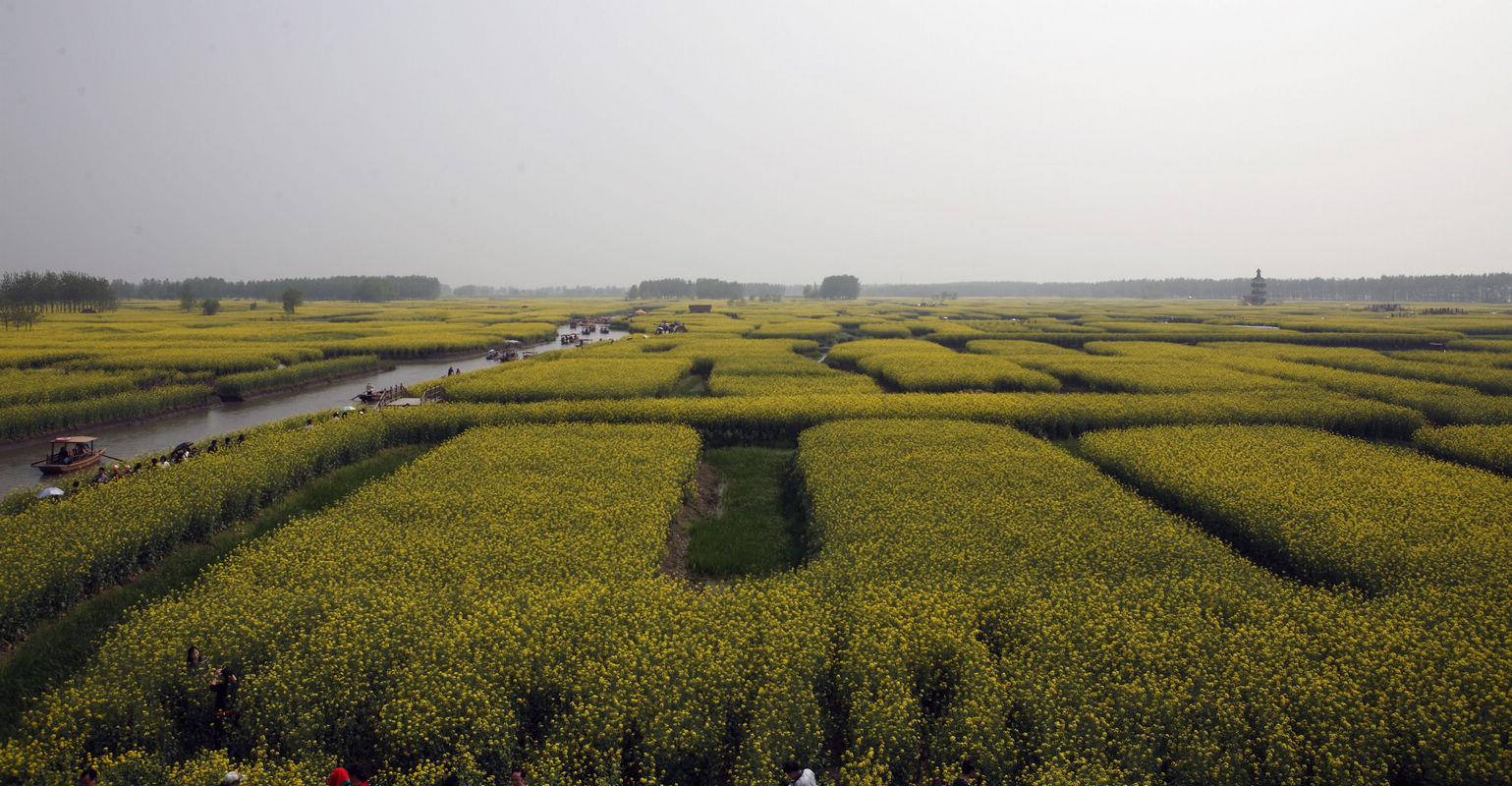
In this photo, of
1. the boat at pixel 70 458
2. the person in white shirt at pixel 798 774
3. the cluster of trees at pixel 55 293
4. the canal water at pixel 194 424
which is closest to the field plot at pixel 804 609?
the person in white shirt at pixel 798 774

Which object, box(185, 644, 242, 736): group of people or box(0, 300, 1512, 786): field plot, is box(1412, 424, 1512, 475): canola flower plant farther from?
box(185, 644, 242, 736): group of people

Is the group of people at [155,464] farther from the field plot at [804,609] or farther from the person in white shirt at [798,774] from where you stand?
the person in white shirt at [798,774]

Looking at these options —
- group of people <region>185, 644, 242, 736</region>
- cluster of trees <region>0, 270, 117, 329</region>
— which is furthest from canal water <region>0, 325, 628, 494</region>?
cluster of trees <region>0, 270, 117, 329</region>

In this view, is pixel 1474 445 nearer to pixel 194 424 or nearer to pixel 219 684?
pixel 219 684

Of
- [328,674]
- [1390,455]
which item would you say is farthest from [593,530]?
[1390,455]

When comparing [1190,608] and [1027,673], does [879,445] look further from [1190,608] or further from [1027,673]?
[1027,673]

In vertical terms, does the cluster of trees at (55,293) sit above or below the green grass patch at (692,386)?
above
